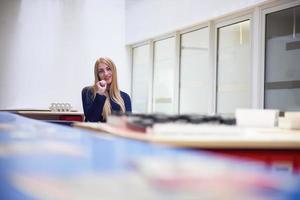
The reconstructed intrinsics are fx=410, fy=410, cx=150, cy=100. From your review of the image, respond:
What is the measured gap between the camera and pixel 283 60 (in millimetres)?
4527

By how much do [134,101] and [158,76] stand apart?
1.03 metres

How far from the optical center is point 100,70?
12.1 feet

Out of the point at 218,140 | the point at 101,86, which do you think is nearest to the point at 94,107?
the point at 101,86

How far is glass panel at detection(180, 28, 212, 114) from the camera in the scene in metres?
5.95

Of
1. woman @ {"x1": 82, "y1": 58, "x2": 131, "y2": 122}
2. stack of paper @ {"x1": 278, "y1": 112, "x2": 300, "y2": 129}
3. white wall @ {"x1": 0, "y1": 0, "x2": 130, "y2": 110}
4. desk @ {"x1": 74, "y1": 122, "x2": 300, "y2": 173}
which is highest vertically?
white wall @ {"x1": 0, "y1": 0, "x2": 130, "y2": 110}

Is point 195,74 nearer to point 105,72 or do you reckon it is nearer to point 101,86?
point 105,72

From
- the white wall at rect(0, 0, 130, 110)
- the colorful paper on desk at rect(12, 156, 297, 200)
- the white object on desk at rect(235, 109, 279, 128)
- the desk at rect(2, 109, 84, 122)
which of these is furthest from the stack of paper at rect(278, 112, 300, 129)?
the white wall at rect(0, 0, 130, 110)

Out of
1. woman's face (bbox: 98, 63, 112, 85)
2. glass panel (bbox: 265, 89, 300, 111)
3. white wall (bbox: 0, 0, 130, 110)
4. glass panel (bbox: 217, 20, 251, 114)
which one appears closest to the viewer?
woman's face (bbox: 98, 63, 112, 85)

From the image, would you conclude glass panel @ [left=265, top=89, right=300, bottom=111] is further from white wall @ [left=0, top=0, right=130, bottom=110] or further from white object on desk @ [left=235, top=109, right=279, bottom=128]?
white wall @ [left=0, top=0, right=130, bottom=110]

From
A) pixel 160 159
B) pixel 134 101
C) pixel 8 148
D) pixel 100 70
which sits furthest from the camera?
pixel 134 101

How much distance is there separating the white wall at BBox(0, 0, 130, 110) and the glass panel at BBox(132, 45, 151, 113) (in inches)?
21.1

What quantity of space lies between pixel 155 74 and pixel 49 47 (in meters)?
2.00

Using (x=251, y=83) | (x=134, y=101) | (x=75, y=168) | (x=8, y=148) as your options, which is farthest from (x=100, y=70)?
(x=134, y=101)

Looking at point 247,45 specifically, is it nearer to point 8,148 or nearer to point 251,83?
point 251,83
